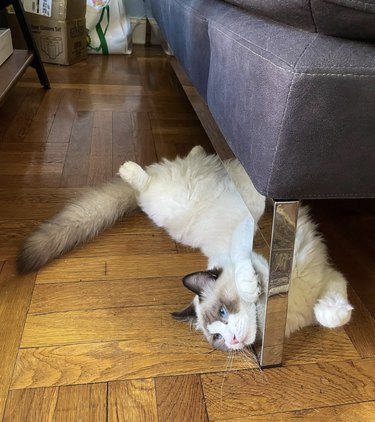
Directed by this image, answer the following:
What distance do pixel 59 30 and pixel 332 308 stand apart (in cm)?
203

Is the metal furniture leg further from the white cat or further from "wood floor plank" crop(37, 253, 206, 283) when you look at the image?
"wood floor plank" crop(37, 253, 206, 283)

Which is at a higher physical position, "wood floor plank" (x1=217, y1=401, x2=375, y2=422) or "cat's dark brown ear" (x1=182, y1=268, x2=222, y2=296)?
"cat's dark brown ear" (x1=182, y1=268, x2=222, y2=296)

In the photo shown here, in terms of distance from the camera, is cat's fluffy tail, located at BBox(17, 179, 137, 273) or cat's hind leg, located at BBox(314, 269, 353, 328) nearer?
cat's hind leg, located at BBox(314, 269, 353, 328)

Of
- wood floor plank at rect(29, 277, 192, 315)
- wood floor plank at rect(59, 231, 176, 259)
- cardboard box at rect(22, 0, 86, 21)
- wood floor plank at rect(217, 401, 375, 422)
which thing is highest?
cardboard box at rect(22, 0, 86, 21)

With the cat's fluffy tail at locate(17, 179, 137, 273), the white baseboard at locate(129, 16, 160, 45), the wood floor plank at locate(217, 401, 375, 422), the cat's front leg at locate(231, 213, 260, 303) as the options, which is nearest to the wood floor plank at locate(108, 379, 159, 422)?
the wood floor plank at locate(217, 401, 375, 422)

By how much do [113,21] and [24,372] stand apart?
2203 millimetres

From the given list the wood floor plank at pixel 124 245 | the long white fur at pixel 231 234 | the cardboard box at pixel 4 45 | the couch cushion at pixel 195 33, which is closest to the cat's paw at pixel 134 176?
the long white fur at pixel 231 234

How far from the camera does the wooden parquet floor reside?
0.66 m

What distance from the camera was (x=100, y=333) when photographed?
0.77 metres

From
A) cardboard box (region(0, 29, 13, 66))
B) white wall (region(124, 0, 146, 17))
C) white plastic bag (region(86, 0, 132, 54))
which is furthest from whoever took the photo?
white wall (region(124, 0, 146, 17))

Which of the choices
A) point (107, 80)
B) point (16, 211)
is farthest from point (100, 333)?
point (107, 80)

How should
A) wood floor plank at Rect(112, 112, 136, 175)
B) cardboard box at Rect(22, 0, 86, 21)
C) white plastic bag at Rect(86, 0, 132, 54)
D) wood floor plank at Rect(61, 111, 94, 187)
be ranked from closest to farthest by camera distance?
wood floor plank at Rect(61, 111, 94, 187) < wood floor plank at Rect(112, 112, 136, 175) < cardboard box at Rect(22, 0, 86, 21) < white plastic bag at Rect(86, 0, 132, 54)

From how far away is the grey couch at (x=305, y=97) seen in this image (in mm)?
473

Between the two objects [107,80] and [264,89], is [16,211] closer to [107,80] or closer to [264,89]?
[264,89]
